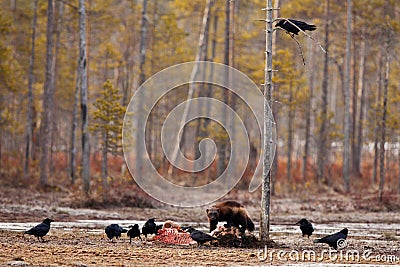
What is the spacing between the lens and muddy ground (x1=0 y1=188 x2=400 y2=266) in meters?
12.8

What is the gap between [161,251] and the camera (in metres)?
14.3

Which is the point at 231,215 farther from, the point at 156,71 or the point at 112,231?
the point at 156,71

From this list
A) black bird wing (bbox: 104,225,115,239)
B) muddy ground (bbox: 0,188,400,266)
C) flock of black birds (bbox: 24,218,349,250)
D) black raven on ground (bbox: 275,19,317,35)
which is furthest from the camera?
black raven on ground (bbox: 275,19,317,35)

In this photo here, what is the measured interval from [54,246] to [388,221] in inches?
531

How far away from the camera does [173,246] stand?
15.5 m

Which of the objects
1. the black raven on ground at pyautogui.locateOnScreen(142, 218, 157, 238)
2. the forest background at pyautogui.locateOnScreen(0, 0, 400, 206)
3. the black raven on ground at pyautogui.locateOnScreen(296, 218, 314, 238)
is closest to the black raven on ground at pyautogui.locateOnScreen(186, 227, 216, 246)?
the black raven on ground at pyautogui.locateOnScreen(142, 218, 157, 238)

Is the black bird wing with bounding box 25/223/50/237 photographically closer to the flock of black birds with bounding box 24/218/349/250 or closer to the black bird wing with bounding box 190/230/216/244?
the flock of black birds with bounding box 24/218/349/250

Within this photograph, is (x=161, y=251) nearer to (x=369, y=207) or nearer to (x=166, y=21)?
(x=369, y=207)

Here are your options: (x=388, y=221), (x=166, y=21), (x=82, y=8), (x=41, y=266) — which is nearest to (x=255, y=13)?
(x=166, y=21)

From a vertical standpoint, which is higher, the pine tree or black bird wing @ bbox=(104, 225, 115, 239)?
the pine tree

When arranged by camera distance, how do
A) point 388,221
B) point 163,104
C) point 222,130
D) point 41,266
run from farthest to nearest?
point 163,104, point 222,130, point 388,221, point 41,266

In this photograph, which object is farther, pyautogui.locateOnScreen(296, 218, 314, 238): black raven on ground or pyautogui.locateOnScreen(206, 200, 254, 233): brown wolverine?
pyautogui.locateOnScreen(296, 218, 314, 238): black raven on ground

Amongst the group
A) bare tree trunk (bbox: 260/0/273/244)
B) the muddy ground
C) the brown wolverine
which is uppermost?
bare tree trunk (bbox: 260/0/273/244)

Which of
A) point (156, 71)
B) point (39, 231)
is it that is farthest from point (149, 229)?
point (156, 71)
